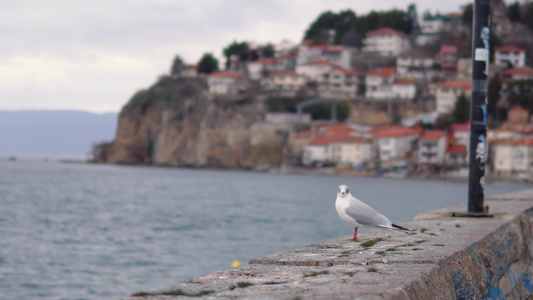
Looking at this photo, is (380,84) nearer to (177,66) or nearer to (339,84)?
(339,84)

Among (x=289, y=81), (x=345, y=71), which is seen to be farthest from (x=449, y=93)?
(x=289, y=81)

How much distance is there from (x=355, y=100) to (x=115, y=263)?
89.3 meters

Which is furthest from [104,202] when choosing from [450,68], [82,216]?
[450,68]

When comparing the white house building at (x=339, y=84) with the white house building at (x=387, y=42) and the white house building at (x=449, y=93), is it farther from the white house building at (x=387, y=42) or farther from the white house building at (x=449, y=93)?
the white house building at (x=449, y=93)

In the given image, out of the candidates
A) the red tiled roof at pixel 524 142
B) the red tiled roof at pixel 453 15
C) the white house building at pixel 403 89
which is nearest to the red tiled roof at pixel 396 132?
the white house building at pixel 403 89

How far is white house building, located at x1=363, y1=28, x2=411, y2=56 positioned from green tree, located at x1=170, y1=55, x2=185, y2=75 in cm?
3262

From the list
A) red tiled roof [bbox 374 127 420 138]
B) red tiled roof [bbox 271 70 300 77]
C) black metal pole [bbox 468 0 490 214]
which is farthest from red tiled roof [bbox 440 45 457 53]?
black metal pole [bbox 468 0 490 214]

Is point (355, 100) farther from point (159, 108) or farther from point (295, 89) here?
point (159, 108)

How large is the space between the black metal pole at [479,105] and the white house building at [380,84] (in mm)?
103618

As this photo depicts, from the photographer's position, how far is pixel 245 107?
109m

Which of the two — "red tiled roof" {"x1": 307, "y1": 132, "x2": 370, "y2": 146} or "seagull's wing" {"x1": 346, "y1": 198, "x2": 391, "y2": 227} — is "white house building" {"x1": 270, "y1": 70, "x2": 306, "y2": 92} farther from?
"seagull's wing" {"x1": 346, "y1": 198, "x2": 391, "y2": 227}

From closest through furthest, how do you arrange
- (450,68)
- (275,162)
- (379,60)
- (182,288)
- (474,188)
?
(182,288)
(474,188)
(275,162)
(450,68)
(379,60)

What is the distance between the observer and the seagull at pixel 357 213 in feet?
16.3

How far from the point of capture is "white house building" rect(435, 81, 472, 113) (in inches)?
4011
